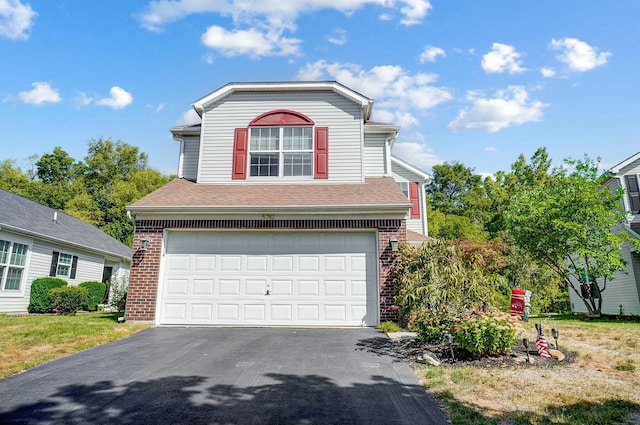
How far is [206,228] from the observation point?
373 inches

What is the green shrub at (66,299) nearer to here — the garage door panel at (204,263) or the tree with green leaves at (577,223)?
the garage door panel at (204,263)

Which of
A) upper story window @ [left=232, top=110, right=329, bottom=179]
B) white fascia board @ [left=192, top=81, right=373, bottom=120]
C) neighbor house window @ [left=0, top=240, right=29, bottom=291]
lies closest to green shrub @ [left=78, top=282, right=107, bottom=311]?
Result: neighbor house window @ [left=0, top=240, right=29, bottom=291]

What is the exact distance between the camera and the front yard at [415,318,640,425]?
11.7ft

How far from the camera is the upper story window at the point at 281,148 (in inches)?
449

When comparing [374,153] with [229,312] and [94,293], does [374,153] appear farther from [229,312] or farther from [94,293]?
[94,293]

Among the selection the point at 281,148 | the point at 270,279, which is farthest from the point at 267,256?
the point at 281,148

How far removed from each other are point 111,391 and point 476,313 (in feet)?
18.4

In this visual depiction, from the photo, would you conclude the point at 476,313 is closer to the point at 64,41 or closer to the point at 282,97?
the point at 282,97

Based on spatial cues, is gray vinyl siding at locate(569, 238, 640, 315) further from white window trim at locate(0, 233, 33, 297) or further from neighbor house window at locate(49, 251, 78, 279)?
neighbor house window at locate(49, 251, 78, 279)

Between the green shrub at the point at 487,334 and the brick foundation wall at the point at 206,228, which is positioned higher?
the brick foundation wall at the point at 206,228

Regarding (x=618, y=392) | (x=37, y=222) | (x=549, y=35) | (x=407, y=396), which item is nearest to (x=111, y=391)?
(x=407, y=396)

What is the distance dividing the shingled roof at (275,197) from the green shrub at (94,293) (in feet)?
29.8

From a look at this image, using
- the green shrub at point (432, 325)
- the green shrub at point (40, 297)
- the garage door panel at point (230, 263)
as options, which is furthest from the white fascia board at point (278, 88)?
the green shrub at point (40, 297)

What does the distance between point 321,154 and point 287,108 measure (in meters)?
1.97
